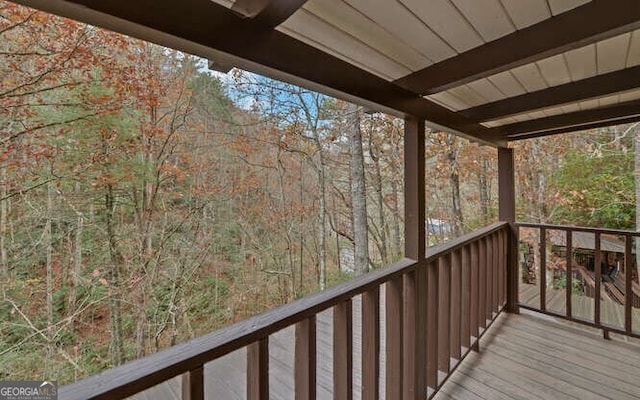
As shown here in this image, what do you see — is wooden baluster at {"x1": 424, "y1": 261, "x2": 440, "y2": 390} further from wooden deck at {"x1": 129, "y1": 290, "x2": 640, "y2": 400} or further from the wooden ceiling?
the wooden ceiling

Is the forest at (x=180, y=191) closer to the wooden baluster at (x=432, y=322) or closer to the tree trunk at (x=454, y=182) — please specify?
the tree trunk at (x=454, y=182)

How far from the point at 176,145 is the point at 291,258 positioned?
3.25 meters

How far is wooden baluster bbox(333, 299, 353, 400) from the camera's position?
1.31m

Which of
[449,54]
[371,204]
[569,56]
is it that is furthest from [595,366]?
[371,204]

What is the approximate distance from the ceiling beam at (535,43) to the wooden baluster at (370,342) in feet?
3.83

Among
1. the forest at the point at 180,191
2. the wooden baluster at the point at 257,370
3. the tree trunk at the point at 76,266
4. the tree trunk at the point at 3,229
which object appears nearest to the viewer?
the wooden baluster at the point at 257,370

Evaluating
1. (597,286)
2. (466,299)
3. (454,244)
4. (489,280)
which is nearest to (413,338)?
(454,244)

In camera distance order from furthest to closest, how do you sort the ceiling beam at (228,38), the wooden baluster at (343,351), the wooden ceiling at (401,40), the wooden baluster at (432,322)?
the wooden baluster at (432,322) < the wooden baluster at (343,351) < the wooden ceiling at (401,40) < the ceiling beam at (228,38)

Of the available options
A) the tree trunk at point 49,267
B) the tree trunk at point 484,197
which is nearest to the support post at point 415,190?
the tree trunk at point 49,267

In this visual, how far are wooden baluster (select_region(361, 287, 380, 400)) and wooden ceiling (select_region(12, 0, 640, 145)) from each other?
102 centimetres

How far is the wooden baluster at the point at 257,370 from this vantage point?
0.99m

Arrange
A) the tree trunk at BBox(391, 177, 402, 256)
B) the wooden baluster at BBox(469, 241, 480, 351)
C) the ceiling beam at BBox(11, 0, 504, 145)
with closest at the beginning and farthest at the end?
the ceiling beam at BBox(11, 0, 504, 145) → the wooden baluster at BBox(469, 241, 480, 351) → the tree trunk at BBox(391, 177, 402, 256)

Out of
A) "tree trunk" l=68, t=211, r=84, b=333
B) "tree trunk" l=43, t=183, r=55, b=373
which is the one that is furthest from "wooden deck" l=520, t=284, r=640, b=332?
"tree trunk" l=43, t=183, r=55, b=373

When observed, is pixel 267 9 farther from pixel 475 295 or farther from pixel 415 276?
pixel 475 295
